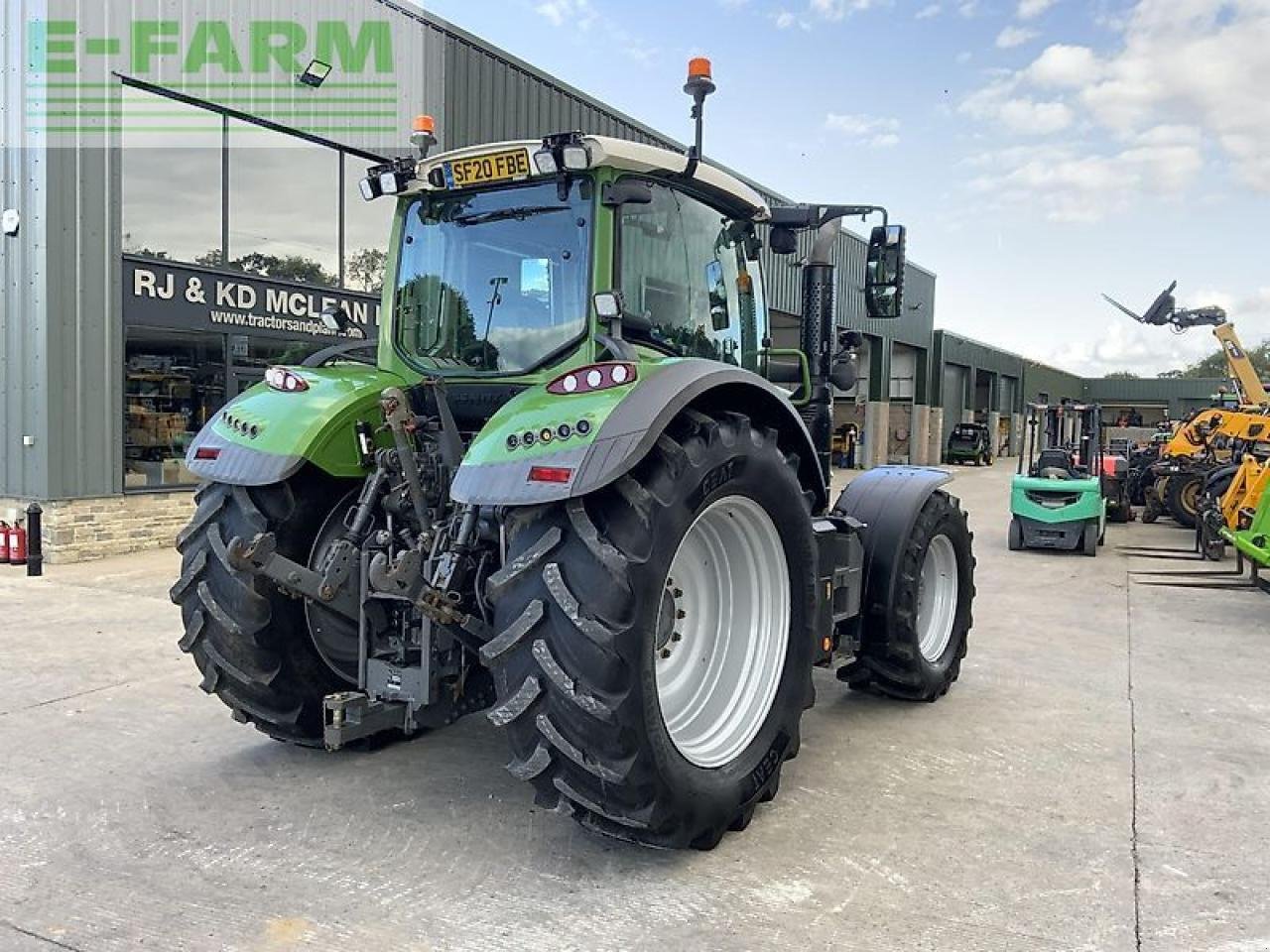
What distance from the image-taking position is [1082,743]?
489 cm

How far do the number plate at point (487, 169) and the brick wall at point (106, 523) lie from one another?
266 inches

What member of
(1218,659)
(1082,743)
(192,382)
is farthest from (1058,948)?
(192,382)

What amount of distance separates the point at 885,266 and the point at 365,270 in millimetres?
10160

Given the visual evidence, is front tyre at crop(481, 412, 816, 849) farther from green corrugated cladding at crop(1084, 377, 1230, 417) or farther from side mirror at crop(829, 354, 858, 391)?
green corrugated cladding at crop(1084, 377, 1230, 417)

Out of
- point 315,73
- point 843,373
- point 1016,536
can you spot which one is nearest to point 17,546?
point 315,73

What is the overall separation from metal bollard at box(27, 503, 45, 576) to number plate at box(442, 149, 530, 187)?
23.5 ft

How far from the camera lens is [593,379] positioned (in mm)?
3373

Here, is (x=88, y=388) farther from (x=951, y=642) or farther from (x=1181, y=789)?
(x=1181, y=789)

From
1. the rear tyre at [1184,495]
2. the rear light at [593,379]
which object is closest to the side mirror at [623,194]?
the rear light at [593,379]

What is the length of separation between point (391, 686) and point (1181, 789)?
335 centimetres

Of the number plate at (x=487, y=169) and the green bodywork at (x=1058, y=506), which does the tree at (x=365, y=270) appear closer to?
the green bodywork at (x=1058, y=506)

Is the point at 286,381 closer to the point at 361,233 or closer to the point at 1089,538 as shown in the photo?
the point at 361,233

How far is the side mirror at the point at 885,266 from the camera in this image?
16.0ft

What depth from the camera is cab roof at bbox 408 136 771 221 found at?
3775 mm
